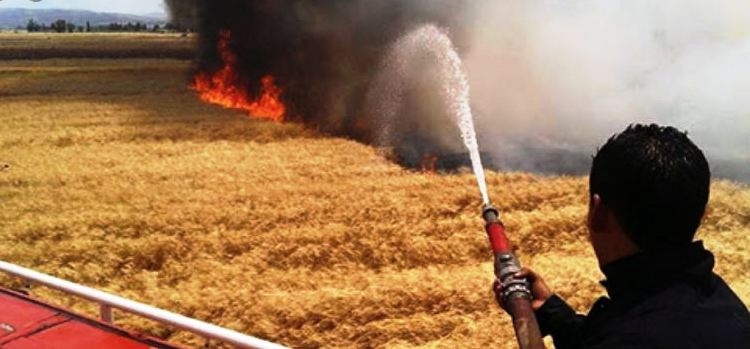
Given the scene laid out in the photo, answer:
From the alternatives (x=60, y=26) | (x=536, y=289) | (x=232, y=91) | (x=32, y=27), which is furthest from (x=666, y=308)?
(x=32, y=27)

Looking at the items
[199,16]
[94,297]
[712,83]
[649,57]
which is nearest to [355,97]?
[649,57]

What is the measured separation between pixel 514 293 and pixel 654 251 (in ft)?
1.37

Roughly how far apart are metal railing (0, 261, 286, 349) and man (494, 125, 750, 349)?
1785 mm

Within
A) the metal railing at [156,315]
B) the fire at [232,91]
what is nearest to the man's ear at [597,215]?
the metal railing at [156,315]

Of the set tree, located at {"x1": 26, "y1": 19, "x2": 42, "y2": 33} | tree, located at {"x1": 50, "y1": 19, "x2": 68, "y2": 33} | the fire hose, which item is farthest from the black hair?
tree, located at {"x1": 26, "y1": 19, "x2": 42, "y2": 33}

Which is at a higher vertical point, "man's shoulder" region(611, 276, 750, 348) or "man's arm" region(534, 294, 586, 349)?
"man's shoulder" region(611, 276, 750, 348)

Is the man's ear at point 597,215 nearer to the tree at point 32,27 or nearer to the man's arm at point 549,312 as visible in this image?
the man's arm at point 549,312

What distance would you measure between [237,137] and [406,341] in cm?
1153

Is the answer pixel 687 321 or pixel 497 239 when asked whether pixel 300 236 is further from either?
pixel 687 321

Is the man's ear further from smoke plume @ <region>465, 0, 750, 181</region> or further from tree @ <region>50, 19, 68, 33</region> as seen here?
tree @ <region>50, 19, 68, 33</region>

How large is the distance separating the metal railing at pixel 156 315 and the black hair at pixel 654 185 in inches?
73.0

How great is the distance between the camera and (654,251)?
1814 mm

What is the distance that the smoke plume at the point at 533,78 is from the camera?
48.0 ft

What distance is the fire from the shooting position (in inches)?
840
